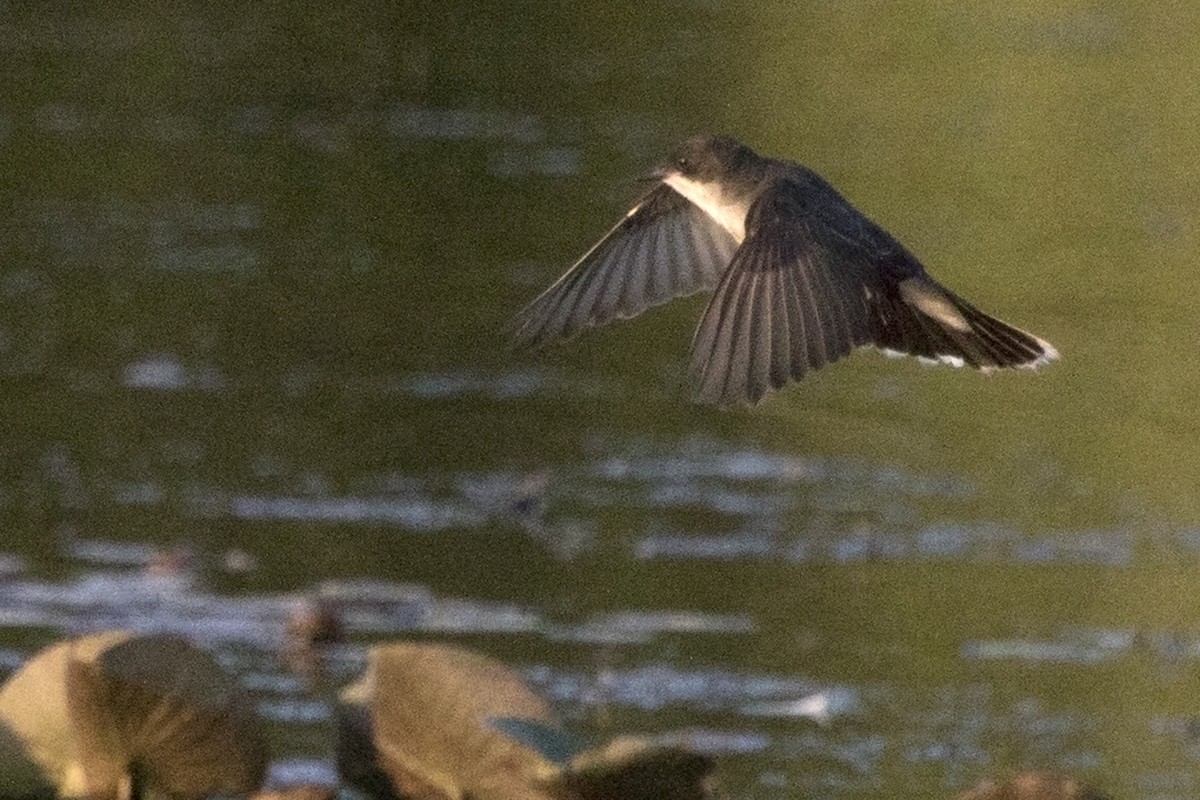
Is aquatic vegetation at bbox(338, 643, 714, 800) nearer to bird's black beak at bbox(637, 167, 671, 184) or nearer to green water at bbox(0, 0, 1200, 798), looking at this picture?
green water at bbox(0, 0, 1200, 798)

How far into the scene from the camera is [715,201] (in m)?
5.45

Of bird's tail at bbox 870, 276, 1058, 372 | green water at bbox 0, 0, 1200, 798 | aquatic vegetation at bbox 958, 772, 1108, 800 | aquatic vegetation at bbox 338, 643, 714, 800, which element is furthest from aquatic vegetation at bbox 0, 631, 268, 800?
bird's tail at bbox 870, 276, 1058, 372

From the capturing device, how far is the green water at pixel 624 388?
5707 millimetres

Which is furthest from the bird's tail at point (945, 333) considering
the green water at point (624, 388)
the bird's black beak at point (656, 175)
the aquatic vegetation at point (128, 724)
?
the aquatic vegetation at point (128, 724)

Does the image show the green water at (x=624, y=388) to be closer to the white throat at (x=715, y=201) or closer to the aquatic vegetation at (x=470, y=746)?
the aquatic vegetation at (x=470, y=746)

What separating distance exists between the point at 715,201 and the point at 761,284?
427mm

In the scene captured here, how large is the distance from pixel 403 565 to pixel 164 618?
2.20 ft

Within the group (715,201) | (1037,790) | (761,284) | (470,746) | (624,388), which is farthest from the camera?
(624,388)

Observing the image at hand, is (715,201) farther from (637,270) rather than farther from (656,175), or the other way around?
(637,270)

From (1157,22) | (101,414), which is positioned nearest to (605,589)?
(101,414)

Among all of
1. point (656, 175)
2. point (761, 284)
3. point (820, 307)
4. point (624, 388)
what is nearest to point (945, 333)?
point (820, 307)

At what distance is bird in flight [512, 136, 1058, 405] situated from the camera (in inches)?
195

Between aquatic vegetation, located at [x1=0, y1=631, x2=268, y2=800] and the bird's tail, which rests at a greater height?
the bird's tail

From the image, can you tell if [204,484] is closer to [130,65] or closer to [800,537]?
[800,537]
